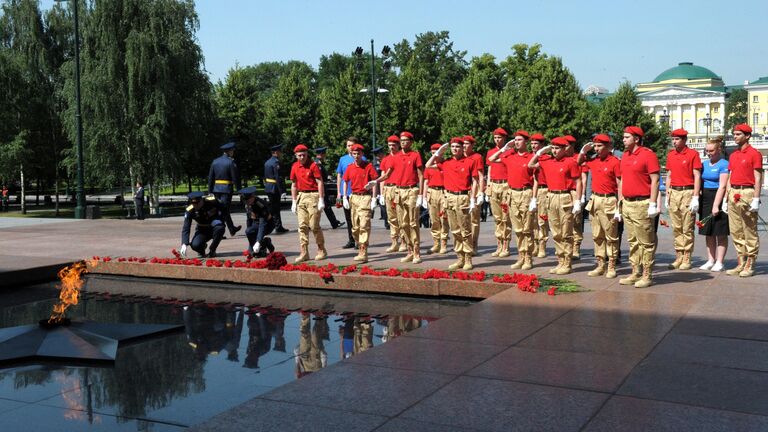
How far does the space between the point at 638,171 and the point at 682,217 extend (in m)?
→ 1.85

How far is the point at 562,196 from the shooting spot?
10734 millimetres

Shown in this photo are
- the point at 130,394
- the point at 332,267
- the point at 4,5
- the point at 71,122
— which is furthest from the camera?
the point at 4,5

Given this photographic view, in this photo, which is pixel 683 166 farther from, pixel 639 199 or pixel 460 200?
pixel 460 200

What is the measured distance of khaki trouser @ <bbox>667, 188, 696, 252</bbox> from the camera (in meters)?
10.8

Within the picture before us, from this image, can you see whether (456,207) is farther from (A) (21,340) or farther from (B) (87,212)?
(B) (87,212)

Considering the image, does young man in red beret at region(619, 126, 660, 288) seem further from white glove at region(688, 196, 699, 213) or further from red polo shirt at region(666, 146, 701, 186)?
red polo shirt at region(666, 146, 701, 186)

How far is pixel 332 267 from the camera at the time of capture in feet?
36.1

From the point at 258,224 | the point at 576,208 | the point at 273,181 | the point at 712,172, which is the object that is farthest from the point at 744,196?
the point at 273,181

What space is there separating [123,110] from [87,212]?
8.94 metres

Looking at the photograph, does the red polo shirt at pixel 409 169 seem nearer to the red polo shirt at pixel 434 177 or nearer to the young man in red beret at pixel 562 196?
the red polo shirt at pixel 434 177

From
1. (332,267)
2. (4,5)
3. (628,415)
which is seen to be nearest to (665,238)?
(332,267)

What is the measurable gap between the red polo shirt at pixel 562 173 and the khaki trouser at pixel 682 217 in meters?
1.43

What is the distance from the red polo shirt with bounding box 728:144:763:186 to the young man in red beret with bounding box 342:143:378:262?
16.7ft

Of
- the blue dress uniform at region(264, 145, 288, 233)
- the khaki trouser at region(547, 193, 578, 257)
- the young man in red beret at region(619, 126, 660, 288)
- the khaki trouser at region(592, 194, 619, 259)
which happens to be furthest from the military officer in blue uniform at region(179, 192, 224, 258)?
the young man in red beret at region(619, 126, 660, 288)
